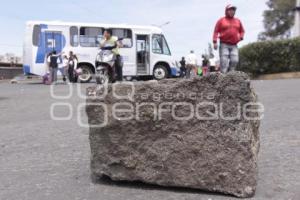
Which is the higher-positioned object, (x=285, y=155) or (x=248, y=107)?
(x=248, y=107)

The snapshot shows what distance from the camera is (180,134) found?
4.48 m

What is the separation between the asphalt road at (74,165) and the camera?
14.6ft

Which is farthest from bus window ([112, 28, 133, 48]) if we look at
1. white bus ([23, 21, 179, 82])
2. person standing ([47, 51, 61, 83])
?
person standing ([47, 51, 61, 83])

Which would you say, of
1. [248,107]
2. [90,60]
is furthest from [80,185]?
[90,60]

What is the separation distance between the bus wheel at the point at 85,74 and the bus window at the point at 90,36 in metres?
1.25

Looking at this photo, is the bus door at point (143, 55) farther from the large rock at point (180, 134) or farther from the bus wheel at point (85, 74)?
the large rock at point (180, 134)

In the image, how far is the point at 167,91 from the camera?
176 inches

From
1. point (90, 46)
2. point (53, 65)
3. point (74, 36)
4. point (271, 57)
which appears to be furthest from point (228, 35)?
point (74, 36)

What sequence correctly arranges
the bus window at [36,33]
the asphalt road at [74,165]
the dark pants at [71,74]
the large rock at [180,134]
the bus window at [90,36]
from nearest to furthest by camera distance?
the large rock at [180,134], the asphalt road at [74,165], the dark pants at [71,74], the bus window at [36,33], the bus window at [90,36]

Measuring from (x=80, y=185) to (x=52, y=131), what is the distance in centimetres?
310

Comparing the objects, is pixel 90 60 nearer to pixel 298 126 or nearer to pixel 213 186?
pixel 298 126

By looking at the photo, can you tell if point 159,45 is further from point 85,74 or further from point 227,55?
point 227,55

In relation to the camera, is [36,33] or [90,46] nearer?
[36,33]

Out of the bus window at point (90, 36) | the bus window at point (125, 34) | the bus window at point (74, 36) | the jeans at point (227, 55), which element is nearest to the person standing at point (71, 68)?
the bus window at point (74, 36)
